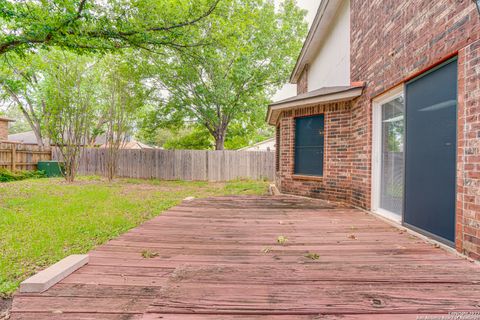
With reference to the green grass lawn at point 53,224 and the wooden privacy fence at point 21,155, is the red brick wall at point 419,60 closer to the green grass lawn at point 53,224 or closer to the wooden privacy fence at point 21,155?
the green grass lawn at point 53,224

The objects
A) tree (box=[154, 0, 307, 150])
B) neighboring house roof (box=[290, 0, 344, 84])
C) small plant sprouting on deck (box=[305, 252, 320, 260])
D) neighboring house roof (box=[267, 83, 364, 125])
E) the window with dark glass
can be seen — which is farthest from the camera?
tree (box=[154, 0, 307, 150])

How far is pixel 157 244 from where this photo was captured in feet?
8.82

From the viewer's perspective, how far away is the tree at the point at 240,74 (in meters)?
12.6

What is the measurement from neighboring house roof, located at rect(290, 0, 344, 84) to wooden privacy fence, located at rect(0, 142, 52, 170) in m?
13.3

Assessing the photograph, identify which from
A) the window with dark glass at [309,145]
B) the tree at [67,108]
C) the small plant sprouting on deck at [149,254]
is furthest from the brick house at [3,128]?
the small plant sprouting on deck at [149,254]

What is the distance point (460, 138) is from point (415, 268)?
4.48 feet

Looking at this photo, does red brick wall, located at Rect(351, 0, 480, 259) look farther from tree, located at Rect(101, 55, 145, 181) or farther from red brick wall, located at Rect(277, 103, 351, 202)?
tree, located at Rect(101, 55, 145, 181)

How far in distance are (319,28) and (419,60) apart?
14.2ft

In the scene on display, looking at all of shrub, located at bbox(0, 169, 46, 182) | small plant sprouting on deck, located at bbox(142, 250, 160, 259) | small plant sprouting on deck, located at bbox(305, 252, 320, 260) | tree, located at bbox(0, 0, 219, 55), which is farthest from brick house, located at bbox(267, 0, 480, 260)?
shrub, located at bbox(0, 169, 46, 182)

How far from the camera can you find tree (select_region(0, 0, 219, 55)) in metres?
5.20

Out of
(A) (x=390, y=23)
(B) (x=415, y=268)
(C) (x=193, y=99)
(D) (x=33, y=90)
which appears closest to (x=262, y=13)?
(C) (x=193, y=99)

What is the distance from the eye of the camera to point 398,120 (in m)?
3.66

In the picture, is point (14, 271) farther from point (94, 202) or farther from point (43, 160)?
point (43, 160)

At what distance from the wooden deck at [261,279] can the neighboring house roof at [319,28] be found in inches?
208
